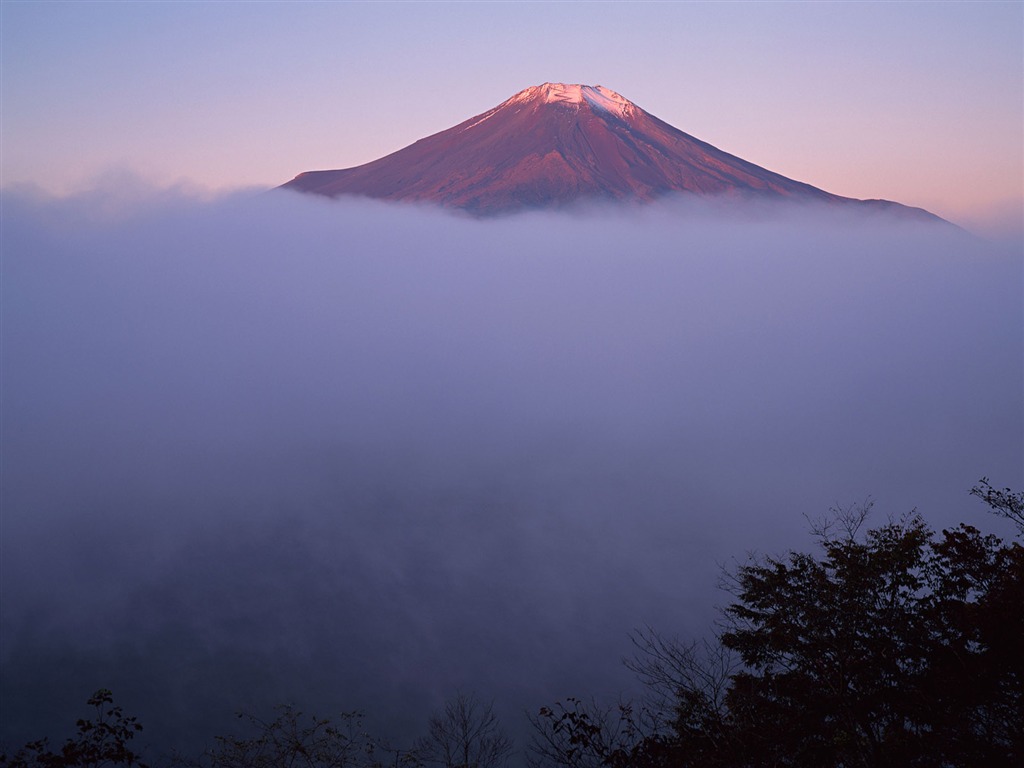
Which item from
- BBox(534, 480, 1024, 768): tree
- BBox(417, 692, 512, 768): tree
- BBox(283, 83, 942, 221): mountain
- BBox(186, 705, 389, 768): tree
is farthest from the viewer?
BBox(283, 83, 942, 221): mountain

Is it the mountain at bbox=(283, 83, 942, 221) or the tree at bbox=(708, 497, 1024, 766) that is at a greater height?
the mountain at bbox=(283, 83, 942, 221)

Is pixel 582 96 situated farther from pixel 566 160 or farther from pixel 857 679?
pixel 857 679

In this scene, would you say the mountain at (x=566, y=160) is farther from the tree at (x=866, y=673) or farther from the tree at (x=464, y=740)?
the tree at (x=866, y=673)

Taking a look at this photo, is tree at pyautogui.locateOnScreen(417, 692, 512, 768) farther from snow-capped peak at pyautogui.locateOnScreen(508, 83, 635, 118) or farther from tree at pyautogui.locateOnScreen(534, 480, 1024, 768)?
snow-capped peak at pyautogui.locateOnScreen(508, 83, 635, 118)

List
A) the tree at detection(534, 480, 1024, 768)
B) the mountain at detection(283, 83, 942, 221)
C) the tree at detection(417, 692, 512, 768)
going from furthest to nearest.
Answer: the mountain at detection(283, 83, 942, 221) < the tree at detection(417, 692, 512, 768) < the tree at detection(534, 480, 1024, 768)

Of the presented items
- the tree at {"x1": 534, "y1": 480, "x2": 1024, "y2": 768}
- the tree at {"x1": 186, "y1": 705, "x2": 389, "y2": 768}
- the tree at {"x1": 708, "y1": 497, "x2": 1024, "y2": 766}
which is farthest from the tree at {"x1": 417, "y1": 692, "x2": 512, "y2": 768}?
the tree at {"x1": 708, "y1": 497, "x2": 1024, "y2": 766}

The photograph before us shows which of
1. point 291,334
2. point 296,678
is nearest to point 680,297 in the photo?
point 291,334

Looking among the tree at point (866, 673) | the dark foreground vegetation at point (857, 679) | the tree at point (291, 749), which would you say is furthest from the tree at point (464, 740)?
the tree at point (866, 673)

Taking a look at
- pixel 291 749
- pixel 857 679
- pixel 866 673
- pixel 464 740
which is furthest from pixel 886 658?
pixel 291 749
